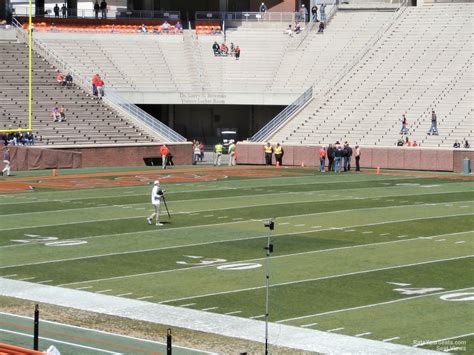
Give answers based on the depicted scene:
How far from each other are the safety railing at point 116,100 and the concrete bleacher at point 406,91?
205 inches

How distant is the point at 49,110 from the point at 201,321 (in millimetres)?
37128

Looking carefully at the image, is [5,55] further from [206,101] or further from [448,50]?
[448,50]

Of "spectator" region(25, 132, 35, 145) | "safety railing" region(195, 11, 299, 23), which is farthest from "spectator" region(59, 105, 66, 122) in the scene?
"safety railing" region(195, 11, 299, 23)

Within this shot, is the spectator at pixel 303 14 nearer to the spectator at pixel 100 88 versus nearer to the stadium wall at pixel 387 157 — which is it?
the spectator at pixel 100 88

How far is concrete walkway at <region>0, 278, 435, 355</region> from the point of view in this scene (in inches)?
663

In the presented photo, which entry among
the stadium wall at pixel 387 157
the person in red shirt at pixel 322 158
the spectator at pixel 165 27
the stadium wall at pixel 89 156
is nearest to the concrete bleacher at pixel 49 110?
the stadium wall at pixel 89 156

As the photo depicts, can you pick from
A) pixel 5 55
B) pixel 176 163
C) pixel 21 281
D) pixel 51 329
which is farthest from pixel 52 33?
pixel 51 329

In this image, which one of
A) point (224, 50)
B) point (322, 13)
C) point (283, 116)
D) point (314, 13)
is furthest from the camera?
point (314, 13)

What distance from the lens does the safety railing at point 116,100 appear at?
55.3 meters

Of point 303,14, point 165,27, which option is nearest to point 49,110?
point 165,27

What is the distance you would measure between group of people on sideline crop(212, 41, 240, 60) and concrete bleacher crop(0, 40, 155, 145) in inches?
378

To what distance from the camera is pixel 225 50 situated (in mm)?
64750

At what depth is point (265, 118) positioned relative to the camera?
64.1 meters

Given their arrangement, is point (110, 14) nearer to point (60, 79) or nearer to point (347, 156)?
point (60, 79)
